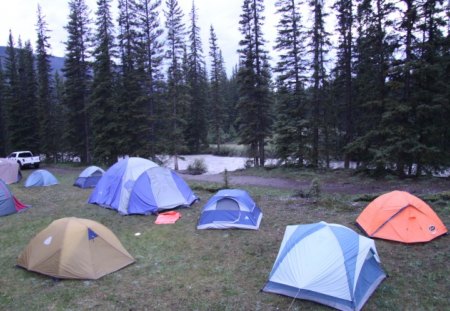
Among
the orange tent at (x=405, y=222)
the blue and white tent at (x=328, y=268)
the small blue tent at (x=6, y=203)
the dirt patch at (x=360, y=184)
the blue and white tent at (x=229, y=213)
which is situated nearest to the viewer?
the blue and white tent at (x=328, y=268)

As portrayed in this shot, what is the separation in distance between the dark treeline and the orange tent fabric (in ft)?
31.8

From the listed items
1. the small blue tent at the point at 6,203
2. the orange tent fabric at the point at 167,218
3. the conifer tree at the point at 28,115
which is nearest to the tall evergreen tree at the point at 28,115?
the conifer tree at the point at 28,115

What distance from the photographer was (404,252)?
22.9ft

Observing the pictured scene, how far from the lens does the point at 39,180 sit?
17938mm

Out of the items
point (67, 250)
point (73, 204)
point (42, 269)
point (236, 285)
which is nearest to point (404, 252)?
point (236, 285)

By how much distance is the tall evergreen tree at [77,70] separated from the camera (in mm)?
28844

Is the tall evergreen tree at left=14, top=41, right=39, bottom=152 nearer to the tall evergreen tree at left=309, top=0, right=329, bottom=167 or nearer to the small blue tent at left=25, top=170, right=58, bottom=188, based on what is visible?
the small blue tent at left=25, top=170, right=58, bottom=188

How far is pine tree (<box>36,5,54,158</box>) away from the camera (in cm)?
3269

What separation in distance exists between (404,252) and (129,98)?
22296 millimetres

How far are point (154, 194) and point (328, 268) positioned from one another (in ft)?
23.0

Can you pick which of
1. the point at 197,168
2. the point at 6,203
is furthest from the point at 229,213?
the point at 197,168

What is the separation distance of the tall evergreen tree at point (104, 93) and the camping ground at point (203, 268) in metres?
14.8

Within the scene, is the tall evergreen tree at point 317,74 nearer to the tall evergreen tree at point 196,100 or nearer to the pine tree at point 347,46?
the pine tree at point 347,46

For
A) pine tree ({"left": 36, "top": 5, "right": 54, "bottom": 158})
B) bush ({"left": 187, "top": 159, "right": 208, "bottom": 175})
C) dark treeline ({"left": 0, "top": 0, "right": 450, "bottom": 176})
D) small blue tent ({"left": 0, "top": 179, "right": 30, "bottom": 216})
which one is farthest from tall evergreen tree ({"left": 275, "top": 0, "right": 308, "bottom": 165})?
pine tree ({"left": 36, "top": 5, "right": 54, "bottom": 158})
